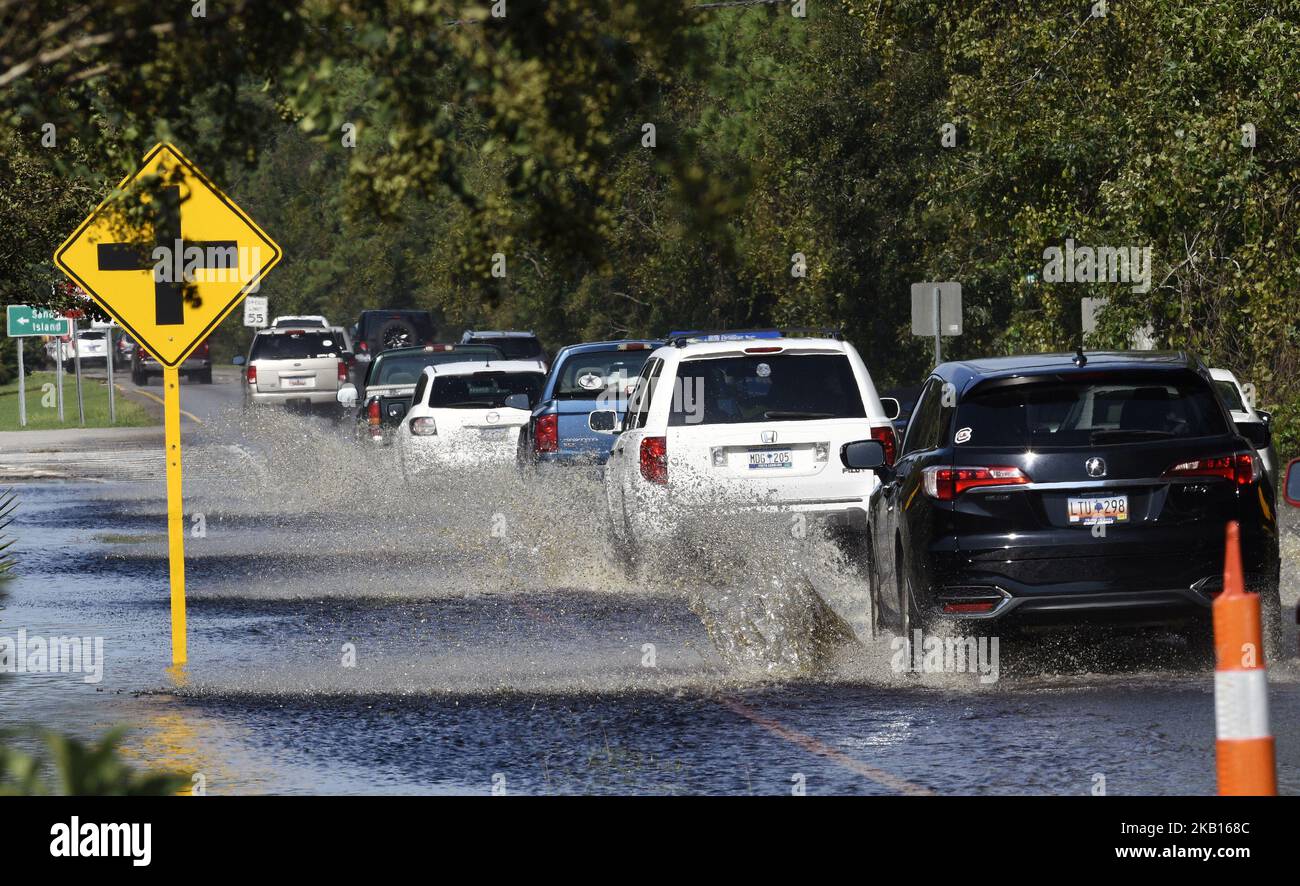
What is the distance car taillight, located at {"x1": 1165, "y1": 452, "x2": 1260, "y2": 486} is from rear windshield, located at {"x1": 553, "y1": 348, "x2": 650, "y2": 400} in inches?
439

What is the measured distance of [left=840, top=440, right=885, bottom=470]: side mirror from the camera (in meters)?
13.1

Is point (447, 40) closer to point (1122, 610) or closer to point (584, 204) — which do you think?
point (584, 204)

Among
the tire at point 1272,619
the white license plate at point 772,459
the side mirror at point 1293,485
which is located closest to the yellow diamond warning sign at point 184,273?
the white license plate at point 772,459

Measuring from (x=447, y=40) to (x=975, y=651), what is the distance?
6.40 m

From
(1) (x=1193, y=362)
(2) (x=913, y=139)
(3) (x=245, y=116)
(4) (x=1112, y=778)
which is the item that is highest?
(2) (x=913, y=139)

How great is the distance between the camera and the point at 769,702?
37.8 ft

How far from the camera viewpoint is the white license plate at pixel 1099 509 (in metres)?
11.6

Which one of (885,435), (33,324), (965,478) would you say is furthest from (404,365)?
(33,324)

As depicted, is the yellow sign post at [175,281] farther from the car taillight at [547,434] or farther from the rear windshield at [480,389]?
the rear windshield at [480,389]

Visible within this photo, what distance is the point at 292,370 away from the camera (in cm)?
5041

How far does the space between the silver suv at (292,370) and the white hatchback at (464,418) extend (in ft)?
77.2

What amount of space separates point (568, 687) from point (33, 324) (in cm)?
4772
